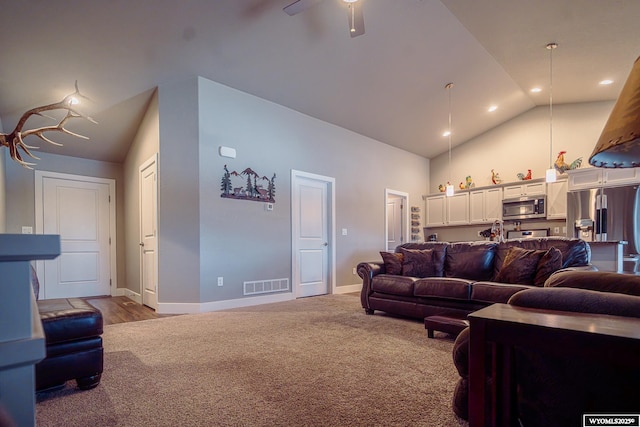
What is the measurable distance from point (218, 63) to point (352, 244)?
376cm

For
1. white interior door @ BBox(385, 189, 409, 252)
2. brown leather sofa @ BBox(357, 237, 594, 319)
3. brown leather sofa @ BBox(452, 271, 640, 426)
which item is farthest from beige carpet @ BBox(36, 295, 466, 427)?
white interior door @ BBox(385, 189, 409, 252)

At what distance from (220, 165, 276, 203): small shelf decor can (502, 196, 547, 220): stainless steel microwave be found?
4885 millimetres

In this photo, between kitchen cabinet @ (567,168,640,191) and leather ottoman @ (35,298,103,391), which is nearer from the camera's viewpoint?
leather ottoman @ (35,298,103,391)

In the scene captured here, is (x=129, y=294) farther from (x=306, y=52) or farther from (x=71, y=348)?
(x=306, y=52)

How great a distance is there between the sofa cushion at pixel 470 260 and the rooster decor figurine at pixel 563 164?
349 cm

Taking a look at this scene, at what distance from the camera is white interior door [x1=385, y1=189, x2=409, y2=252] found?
24.6 feet

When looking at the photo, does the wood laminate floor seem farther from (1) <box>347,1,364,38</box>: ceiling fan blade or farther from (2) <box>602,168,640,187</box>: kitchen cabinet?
(2) <box>602,168,640,187</box>: kitchen cabinet

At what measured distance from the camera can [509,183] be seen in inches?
263

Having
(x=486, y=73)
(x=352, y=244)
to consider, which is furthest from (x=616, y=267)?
(x=352, y=244)

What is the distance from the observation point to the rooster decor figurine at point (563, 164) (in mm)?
5852

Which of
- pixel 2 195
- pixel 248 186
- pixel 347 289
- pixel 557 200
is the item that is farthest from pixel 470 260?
pixel 2 195

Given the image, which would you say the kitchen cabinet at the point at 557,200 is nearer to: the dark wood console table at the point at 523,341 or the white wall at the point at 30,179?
the dark wood console table at the point at 523,341

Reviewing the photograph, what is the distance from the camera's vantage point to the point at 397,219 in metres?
7.62

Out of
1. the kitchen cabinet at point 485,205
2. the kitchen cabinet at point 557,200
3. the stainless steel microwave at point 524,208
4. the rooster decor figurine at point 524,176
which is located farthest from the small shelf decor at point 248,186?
the kitchen cabinet at point 557,200
